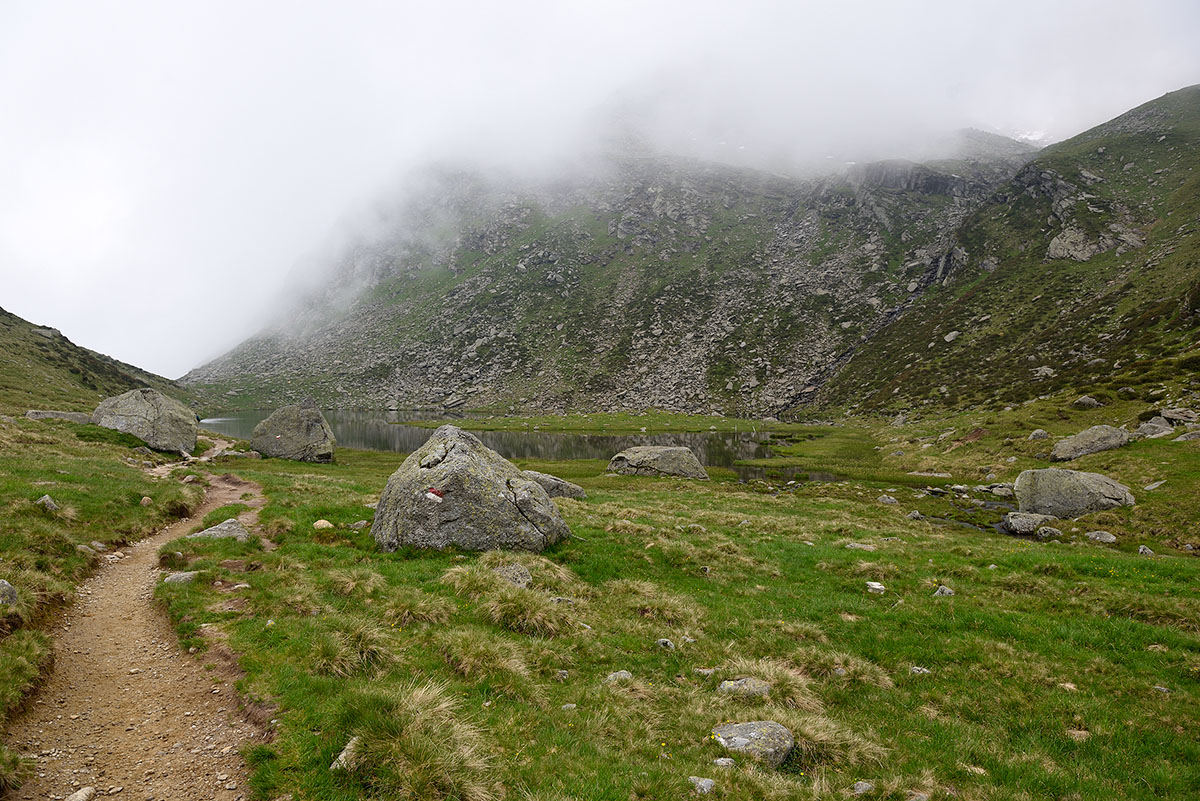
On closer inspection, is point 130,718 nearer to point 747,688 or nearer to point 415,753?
point 415,753

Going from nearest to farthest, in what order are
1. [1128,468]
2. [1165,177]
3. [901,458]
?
[1128,468]
[901,458]
[1165,177]

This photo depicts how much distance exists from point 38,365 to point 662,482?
448ft

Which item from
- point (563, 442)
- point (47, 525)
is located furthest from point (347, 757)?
point (563, 442)

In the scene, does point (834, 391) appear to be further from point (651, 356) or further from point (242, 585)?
point (242, 585)

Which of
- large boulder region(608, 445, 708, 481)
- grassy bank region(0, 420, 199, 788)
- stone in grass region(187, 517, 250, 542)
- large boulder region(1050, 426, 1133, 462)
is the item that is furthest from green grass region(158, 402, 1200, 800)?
large boulder region(608, 445, 708, 481)

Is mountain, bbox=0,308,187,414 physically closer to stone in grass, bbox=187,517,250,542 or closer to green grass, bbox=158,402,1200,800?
stone in grass, bbox=187,517,250,542

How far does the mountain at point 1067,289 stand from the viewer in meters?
87.8

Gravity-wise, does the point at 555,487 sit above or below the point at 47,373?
below

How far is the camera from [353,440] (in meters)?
111

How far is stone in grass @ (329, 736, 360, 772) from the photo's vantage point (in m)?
7.19

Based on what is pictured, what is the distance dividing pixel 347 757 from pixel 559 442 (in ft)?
347

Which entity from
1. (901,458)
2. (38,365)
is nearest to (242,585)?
(901,458)

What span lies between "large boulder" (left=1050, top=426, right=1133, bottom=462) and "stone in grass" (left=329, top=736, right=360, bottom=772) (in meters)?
65.3

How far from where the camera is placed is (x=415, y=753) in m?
7.17
